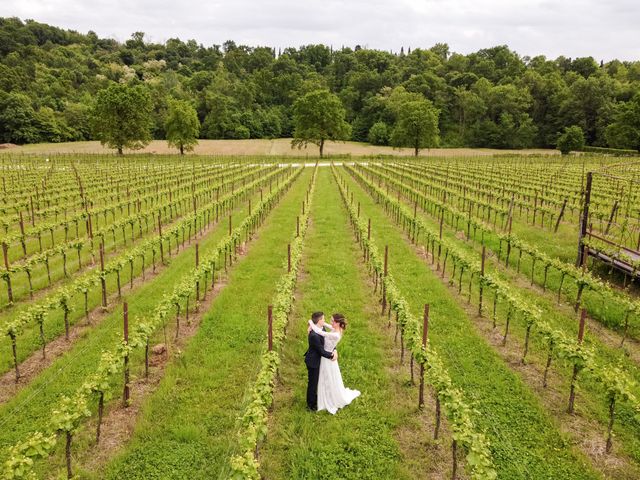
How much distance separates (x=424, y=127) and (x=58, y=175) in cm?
5809

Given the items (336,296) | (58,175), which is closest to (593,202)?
(336,296)

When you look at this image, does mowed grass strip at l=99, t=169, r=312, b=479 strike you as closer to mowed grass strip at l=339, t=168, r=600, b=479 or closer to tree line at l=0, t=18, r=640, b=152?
mowed grass strip at l=339, t=168, r=600, b=479

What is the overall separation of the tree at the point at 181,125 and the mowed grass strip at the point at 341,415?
6483cm

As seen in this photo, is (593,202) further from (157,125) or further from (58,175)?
(157,125)

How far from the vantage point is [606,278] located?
15.4 metres

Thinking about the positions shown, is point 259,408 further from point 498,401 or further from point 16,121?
point 16,121

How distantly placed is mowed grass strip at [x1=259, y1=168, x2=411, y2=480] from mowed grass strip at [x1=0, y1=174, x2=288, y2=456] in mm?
3608

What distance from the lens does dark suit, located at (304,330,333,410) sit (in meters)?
7.85

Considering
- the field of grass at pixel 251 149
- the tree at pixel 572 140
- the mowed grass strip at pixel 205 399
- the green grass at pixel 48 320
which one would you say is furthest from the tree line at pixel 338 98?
the mowed grass strip at pixel 205 399

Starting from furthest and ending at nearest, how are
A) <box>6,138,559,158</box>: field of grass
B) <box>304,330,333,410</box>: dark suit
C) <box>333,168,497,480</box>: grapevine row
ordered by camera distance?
<box>6,138,559,158</box>: field of grass < <box>304,330,333,410</box>: dark suit < <box>333,168,497,480</box>: grapevine row

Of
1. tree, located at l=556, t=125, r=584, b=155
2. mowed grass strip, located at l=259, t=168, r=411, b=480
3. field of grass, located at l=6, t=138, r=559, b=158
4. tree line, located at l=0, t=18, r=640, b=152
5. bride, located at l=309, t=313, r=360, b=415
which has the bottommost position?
mowed grass strip, located at l=259, t=168, r=411, b=480

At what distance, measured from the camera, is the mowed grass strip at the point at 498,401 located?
22.3 feet

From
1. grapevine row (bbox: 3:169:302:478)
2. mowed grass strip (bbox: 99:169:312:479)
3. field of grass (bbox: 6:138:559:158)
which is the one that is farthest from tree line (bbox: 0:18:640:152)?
grapevine row (bbox: 3:169:302:478)

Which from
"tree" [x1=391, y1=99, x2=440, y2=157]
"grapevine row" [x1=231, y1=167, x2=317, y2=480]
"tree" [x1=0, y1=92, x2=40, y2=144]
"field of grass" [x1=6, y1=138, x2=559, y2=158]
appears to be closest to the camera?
"grapevine row" [x1=231, y1=167, x2=317, y2=480]
